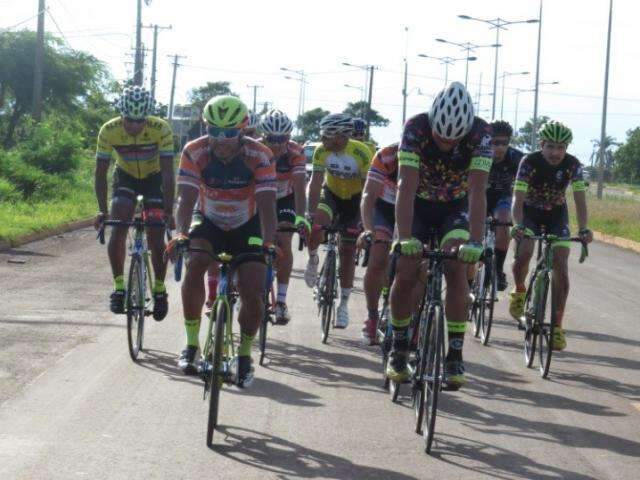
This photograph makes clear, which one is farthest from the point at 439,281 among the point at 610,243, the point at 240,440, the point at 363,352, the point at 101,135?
the point at 610,243

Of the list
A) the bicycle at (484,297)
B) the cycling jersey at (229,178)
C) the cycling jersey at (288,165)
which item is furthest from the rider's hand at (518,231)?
the cycling jersey at (229,178)

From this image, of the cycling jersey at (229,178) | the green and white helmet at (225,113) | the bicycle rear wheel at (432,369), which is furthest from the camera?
Result: the cycling jersey at (229,178)

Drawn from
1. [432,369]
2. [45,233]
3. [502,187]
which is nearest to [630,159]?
[45,233]

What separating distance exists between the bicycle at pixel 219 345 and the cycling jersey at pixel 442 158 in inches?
44.0

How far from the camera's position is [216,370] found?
691 centimetres

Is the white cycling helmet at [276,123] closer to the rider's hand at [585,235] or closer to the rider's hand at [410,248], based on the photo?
the rider's hand at [585,235]

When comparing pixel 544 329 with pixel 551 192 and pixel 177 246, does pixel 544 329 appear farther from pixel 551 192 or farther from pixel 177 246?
pixel 177 246

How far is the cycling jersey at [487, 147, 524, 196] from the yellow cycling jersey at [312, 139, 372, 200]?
147cm

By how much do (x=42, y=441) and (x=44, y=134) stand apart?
2655 centimetres

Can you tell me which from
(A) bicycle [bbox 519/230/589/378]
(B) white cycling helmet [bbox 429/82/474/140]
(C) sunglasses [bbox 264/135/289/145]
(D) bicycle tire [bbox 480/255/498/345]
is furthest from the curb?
(B) white cycling helmet [bbox 429/82/474/140]

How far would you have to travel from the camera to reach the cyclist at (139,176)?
10.1 m

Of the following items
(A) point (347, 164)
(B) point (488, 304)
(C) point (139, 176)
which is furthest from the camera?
(B) point (488, 304)

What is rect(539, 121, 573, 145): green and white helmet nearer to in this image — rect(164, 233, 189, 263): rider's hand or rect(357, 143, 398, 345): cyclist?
rect(357, 143, 398, 345): cyclist

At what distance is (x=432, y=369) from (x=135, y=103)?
4.01 m
